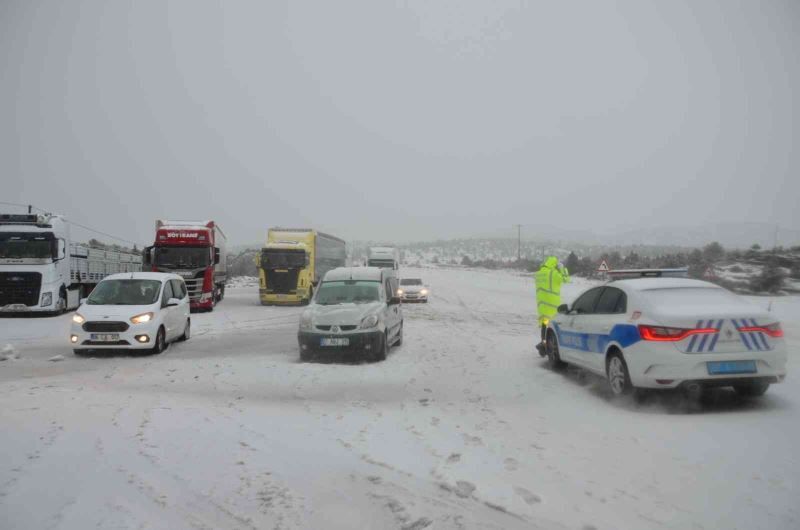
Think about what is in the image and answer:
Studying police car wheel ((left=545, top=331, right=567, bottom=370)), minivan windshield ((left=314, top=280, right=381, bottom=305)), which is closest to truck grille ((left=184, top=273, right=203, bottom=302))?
minivan windshield ((left=314, top=280, right=381, bottom=305))

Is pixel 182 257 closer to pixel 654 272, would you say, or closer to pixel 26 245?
pixel 26 245

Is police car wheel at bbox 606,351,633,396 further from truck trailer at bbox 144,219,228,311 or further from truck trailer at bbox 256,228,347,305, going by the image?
truck trailer at bbox 256,228,347,305

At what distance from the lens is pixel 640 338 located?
7000 millimetres

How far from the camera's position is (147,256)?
914 inches

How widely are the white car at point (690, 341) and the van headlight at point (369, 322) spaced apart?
15.4ft

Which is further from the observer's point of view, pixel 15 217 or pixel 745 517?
pixel 15 217

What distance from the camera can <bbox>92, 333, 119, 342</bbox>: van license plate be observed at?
11594 millimetres

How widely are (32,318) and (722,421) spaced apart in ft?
74.4

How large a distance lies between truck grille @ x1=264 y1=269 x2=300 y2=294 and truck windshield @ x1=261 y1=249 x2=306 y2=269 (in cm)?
24

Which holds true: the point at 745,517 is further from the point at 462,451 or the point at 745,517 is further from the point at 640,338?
the point at 640,338

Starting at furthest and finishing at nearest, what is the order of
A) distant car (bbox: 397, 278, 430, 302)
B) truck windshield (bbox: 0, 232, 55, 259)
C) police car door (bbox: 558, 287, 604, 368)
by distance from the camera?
distant car (bbox: 397, 278, 430, 302) → truck windshield (bbox: 0, 232, 55, 259) → police car door (bbox: 558, 287, 604, 368)

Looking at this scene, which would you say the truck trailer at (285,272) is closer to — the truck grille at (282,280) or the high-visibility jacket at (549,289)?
the truck grille at (282,280)

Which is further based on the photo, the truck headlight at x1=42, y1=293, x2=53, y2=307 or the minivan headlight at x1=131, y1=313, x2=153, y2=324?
the truck headlight at x1=42, y1=293, x2=53, y2=307

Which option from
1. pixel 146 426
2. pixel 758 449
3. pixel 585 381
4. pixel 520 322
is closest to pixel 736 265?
pixel 520 322
